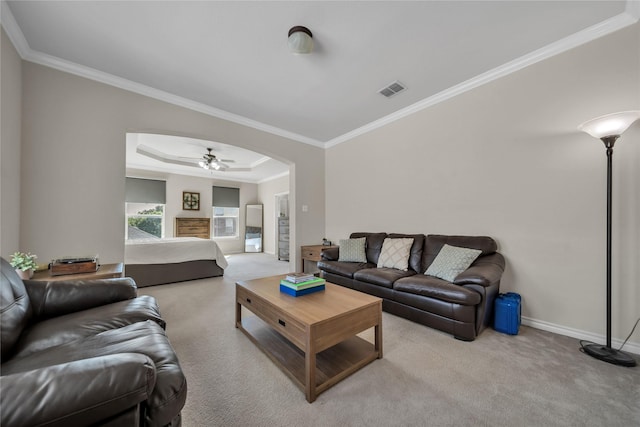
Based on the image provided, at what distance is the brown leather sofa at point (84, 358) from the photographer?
0.64 meters

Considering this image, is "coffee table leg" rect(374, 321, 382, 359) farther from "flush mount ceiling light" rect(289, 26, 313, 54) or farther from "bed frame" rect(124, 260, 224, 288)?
"bed frame" rect(124, 260, 224, 288)

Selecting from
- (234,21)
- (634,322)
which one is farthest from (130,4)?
(634,322)

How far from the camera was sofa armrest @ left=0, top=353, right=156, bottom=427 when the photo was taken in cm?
60

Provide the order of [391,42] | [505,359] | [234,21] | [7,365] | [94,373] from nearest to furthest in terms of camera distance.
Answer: [94,373] → [7,365] → [505,359] → [234,21] → [391,42]

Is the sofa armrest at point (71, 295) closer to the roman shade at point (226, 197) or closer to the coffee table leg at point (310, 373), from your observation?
the coffee table leg at point (310, 373)

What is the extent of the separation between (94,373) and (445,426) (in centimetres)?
163

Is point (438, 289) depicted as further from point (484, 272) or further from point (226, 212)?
point (226, 212)

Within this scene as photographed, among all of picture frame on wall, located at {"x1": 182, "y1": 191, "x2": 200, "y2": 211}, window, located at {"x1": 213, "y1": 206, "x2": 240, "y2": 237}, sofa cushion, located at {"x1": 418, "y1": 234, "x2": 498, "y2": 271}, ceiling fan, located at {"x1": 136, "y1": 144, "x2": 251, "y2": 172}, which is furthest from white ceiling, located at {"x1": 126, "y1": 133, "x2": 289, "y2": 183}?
sofa cushion, located at {"x1": 418, "y1": 234, "x2": 498, "y2": 271}

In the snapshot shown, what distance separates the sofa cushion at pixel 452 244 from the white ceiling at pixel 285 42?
1.90 meters

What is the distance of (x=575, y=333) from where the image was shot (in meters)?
2.19

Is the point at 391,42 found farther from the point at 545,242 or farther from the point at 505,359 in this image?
the point at 505,359

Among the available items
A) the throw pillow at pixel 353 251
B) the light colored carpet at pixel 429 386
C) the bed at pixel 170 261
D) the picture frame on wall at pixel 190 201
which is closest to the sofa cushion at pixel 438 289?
the light colored carpet at pixel 429 386

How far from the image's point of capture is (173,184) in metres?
6.83

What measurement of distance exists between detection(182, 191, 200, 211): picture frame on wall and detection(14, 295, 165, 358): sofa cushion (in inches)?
233
